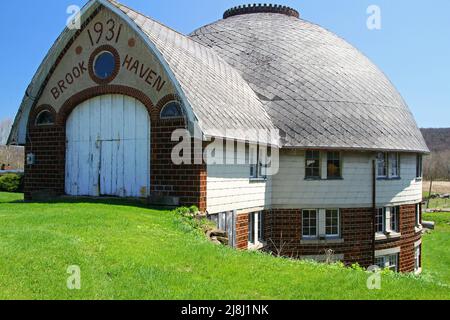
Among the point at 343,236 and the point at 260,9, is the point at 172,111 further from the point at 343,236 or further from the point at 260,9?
the point at 260,9

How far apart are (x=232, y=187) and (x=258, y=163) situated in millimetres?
2000

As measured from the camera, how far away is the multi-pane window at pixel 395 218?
65.2ft

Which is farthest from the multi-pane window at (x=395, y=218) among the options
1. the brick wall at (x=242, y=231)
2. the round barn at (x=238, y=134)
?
the brick wall at (x=242, y=231)

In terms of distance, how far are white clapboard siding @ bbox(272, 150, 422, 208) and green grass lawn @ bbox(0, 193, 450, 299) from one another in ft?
24.3

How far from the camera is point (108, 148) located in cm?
1493

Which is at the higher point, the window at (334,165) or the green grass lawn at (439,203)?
the window at (334,165)

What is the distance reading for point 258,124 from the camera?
53.3 feet

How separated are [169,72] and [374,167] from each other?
923cm

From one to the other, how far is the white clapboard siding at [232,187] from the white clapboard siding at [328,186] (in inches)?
51.5

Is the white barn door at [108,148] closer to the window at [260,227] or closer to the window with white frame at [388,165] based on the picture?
the window at [260,227]

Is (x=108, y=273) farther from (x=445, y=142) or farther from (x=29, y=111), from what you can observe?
(x=445, y=142)

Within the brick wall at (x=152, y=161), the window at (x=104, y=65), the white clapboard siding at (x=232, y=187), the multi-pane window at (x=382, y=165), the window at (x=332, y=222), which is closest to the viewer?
the brick wall at (x=152, y=161)

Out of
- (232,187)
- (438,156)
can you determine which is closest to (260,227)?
(232,187)

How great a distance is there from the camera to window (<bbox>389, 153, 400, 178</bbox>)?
19453 millimetres
